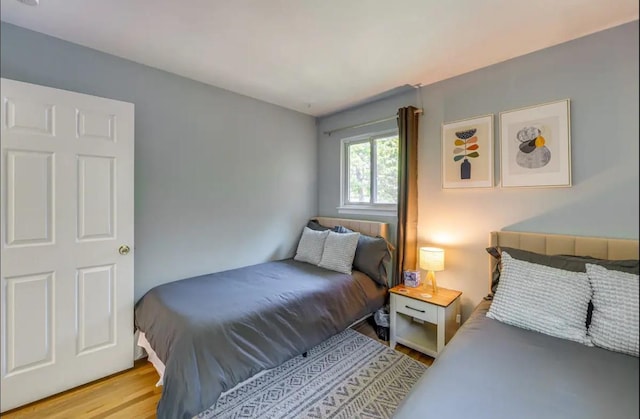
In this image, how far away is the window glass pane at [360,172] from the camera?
10.6 ft

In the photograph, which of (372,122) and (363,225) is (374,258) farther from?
(372,122)

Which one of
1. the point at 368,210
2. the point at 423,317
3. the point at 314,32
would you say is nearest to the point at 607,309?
the point at 423,317

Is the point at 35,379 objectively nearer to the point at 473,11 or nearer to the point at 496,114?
the point at 473,11

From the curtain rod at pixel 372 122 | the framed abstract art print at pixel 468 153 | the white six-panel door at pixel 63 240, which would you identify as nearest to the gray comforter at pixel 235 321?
the white six-panel door at pixel 63 240

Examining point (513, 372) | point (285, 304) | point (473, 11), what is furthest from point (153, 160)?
point (513, 372)

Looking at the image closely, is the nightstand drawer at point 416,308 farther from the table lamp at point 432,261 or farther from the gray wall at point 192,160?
the gray wall at point 192,160

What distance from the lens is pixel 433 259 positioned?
7.76 ft

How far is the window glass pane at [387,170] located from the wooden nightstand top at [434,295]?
92 centimetres

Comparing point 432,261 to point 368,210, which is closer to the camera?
point 432,261

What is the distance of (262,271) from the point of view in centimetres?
274

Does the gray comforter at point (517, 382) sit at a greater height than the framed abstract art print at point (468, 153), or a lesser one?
lesser

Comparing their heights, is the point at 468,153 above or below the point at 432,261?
above

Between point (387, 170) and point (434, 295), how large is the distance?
1.36 meters

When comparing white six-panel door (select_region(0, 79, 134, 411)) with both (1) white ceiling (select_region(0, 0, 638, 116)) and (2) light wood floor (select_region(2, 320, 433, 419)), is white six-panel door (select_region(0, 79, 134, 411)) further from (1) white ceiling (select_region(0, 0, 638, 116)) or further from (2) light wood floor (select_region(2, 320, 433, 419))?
(1) white ceiling (select_region(0, 0, 638, 116))
